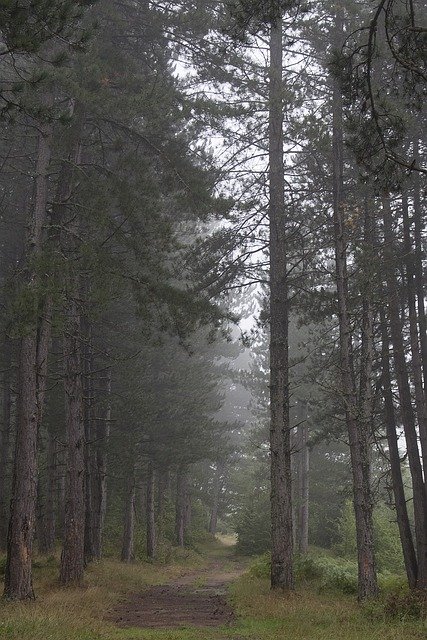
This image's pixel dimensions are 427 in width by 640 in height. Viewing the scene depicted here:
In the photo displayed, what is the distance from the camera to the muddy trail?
10.4 meters

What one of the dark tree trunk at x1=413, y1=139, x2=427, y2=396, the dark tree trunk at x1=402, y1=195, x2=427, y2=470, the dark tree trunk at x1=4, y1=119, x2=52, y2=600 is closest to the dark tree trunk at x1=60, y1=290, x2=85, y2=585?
the dark tree trunk at x1=4, y1=119, x2=52, y2=600

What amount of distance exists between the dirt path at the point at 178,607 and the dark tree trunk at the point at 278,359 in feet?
5.99

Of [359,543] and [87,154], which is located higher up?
[87,154]

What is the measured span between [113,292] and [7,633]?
245 inches

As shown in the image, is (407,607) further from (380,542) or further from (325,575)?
(380,542)

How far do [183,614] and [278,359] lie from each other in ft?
20.3

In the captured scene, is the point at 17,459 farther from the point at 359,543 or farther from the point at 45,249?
the point at 359,543

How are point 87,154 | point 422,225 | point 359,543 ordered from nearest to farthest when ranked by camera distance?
point 359,543 → point 422,225 → point 87,154

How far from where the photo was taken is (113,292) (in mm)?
11453

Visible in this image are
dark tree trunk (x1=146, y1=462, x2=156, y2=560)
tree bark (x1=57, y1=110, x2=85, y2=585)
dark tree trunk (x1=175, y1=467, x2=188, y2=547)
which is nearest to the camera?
tree bark (x1=57, y1=110, x2=85, y2=585)

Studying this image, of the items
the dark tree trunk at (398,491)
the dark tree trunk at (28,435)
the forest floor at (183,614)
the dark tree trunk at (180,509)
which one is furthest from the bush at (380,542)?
the dark tree trunk at (28,435)

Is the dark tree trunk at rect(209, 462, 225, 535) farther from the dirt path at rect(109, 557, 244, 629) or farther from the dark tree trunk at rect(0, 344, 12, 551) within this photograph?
the dark tree trunk at rect(0, 344, 12, 551)

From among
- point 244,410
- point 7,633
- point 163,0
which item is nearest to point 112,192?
point 163,0

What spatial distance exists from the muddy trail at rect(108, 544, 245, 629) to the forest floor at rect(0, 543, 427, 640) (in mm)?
18
